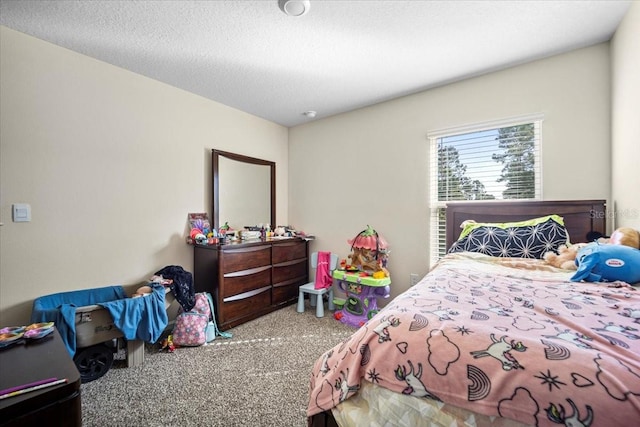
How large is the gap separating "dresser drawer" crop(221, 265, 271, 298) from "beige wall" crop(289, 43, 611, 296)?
0.87 metres

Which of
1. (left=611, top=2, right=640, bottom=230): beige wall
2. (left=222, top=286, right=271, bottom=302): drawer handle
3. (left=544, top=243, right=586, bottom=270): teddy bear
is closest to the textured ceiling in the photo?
(left=611, top=2, right=640, bottom=230): beige wall

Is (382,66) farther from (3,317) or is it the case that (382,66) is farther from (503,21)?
(3,317)

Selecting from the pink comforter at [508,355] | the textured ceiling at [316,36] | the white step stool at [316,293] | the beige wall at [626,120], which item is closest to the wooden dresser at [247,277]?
the white step stool at [316,293]

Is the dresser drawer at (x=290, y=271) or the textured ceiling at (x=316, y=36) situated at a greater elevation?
the textured ceiling at (x=316, y=36)

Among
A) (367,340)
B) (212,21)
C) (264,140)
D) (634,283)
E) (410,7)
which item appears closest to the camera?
(367,340)

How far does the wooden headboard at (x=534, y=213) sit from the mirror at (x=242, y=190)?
87.0 inches

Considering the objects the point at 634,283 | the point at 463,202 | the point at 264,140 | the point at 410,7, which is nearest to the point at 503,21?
the point at 410,7

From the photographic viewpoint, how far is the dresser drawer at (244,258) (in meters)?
2.65

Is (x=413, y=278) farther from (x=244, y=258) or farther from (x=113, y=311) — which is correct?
(x=113, y=311)

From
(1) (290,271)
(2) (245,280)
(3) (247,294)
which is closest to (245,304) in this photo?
(3) (247,294)

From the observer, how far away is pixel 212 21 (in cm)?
180

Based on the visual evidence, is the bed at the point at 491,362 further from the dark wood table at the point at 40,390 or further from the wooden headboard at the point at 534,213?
the wooden headboard at the point at 534,213

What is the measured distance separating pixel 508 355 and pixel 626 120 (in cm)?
211

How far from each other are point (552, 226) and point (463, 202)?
0.69 meters
